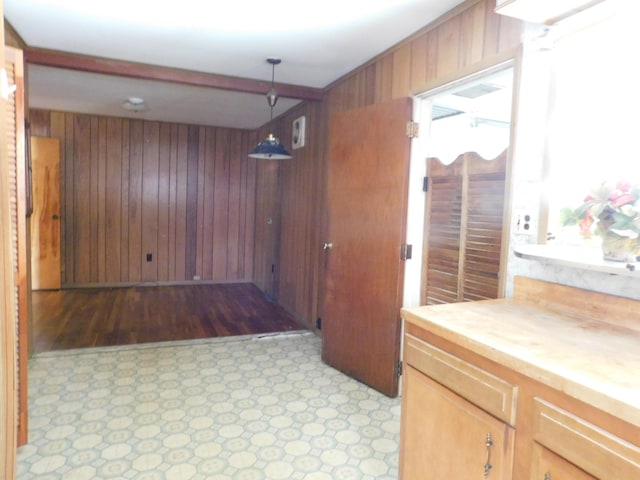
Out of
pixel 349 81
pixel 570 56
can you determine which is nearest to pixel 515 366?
pixel 570 56

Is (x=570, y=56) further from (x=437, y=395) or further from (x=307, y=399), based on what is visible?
(x=307, y=399)

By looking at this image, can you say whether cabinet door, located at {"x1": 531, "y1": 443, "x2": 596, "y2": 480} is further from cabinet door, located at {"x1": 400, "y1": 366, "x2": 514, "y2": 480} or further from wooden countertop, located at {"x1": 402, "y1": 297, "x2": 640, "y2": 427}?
wooden countertop, located at {"x1": 402, "y1": 297, "x2": 640, "y2": 427}

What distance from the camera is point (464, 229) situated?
2.36m

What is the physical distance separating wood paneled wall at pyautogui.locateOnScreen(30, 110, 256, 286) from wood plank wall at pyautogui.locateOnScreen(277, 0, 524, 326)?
150cm

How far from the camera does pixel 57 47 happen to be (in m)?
3.12

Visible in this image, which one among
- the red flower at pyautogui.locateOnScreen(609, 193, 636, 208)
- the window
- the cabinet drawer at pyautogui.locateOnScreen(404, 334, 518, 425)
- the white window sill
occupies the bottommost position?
the cabinet drawer at pyautogui.locateOnScreen(404, 334, 518, 425)

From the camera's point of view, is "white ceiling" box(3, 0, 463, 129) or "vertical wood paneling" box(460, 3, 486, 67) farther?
"white ceiling" box(3, 0, 463, 129)

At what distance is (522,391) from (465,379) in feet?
0.71

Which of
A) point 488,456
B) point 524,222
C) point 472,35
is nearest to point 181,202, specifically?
point 472,35

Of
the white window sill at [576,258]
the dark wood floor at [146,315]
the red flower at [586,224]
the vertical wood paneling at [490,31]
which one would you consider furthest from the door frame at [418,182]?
the dark wood floor at [146,315]

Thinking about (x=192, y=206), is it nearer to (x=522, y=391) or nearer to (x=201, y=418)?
(x=201, y=418)

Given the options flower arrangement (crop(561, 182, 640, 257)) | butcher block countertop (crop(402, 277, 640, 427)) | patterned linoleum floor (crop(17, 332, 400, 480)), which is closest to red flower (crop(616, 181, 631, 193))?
flower arrangement (crop(561, 182, 640, 257))

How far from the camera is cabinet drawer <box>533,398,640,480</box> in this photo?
878mm

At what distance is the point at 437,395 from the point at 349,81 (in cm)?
279
